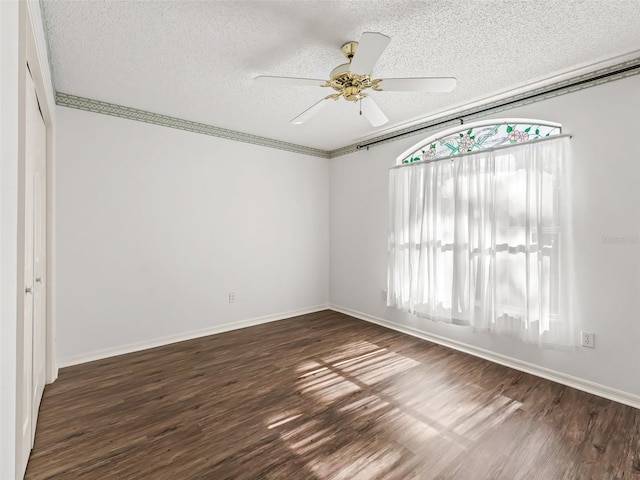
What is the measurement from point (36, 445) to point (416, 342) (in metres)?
3.40

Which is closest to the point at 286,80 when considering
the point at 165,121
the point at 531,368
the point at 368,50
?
the point at 368,50

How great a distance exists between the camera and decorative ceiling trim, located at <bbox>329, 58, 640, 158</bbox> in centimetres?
241

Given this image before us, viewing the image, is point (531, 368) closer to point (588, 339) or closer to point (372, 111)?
point (588, 339)

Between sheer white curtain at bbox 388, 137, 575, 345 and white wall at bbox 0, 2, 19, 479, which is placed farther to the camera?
sheer white curtain at bbox 388, 137, 575, 345

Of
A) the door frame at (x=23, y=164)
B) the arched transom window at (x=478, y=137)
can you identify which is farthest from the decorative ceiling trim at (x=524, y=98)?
the door frame at (x=23, y=164)

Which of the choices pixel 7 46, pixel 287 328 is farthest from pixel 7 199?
pixel 287 328

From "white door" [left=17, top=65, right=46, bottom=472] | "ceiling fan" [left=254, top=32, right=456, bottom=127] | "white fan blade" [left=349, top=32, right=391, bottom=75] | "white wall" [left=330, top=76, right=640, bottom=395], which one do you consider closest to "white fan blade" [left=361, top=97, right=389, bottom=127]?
"ceiling fan" [left=254, top=32, right=456, bottom=127]

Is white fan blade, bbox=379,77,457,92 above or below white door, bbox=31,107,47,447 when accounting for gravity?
above

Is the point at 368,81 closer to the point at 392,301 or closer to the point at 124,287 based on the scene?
the point at 392,301

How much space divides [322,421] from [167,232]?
8.82 ft

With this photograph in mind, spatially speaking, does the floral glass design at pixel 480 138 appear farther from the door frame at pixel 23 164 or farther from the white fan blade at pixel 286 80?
the door frame at pixel 23 164

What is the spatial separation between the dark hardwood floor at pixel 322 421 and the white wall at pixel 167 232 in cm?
57

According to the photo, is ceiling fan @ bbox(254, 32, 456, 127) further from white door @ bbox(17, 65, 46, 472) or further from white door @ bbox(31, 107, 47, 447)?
white door @ bbox(31, 107, 47, 447)

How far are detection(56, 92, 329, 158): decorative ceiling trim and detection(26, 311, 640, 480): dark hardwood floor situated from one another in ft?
8.42
